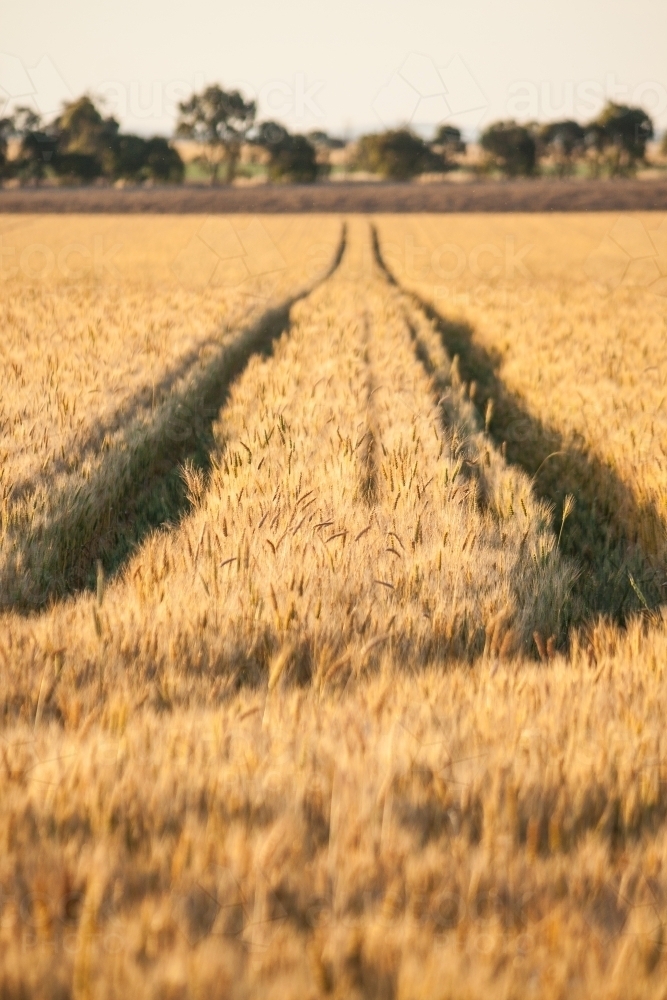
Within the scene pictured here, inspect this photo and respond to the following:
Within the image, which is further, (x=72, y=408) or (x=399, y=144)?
(x=399, y=144)

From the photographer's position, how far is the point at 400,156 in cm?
6875

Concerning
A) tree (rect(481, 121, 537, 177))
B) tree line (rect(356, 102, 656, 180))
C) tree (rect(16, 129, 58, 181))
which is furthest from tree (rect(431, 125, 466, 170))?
tree (rect(16, 129, 58, 181))

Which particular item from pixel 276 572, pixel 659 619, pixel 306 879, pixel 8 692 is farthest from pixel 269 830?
pixel 659 619

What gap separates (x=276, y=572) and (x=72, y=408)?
9.25ft

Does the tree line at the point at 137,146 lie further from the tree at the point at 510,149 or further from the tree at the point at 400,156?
the tree at the point at 510,149

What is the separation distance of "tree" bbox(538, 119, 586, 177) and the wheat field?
75.4 m

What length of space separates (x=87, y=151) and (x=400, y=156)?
24784mm

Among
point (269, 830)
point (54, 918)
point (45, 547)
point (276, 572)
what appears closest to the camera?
point (54, 918)

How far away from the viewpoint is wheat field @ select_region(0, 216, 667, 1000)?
3.88 feet

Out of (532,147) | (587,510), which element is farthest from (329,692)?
→ (532,147)

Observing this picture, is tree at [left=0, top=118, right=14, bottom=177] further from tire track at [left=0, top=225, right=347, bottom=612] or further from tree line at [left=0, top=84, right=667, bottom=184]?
tire track at [left=0, top=225, right=347, bottom=612]

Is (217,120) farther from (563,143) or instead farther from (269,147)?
(563,143)

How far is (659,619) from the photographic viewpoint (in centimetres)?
288

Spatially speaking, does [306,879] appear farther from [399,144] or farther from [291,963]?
[399,144]
